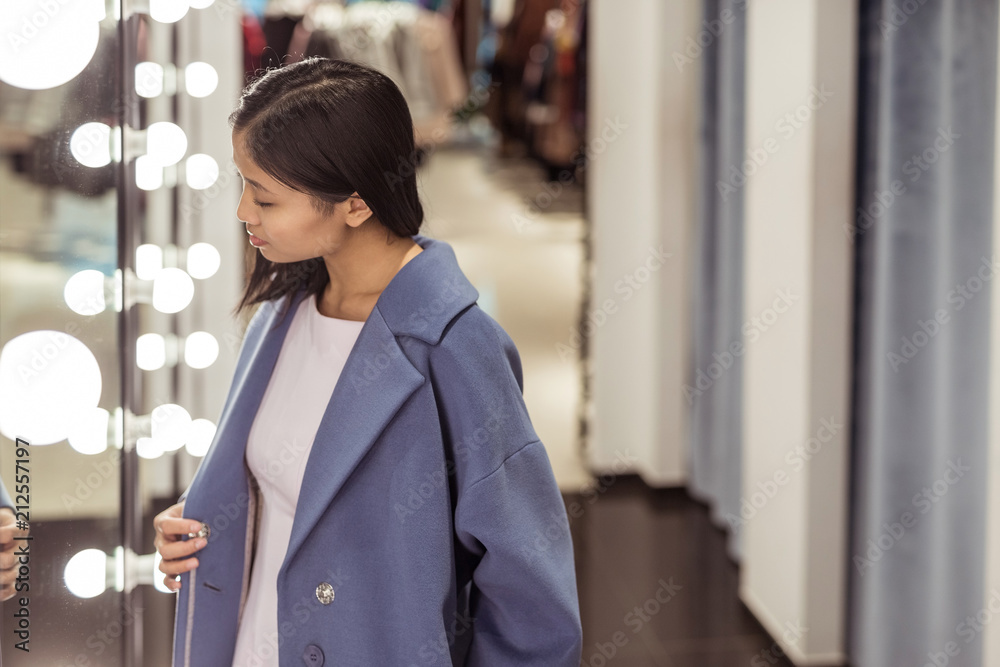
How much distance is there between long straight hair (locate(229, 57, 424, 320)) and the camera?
38.8 inches

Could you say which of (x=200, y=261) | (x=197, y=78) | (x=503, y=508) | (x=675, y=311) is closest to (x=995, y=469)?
(x=503, y=508)

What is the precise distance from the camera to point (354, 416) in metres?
1.03

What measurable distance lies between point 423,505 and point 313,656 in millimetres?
218

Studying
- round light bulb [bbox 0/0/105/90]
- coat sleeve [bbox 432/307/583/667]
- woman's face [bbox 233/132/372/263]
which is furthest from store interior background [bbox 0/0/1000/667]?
coat sleeve [bbox 432/307/583/667]

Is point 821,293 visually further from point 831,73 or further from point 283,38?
point 283,38

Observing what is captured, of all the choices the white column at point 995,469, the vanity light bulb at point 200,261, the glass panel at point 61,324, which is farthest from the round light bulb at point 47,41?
the white column at point 995,469

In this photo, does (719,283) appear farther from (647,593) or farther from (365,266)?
(365,266)

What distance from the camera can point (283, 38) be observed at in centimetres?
383

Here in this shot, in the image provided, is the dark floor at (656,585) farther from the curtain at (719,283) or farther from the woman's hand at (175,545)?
the woman's hand at (175,545)

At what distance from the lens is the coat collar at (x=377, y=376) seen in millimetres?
1018

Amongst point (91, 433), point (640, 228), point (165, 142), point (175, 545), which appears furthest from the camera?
point (640, 228)

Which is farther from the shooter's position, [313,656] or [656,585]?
[656,585]

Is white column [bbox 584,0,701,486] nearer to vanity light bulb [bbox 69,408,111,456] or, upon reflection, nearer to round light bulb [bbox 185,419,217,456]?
round light bulb [bbox 185,419,217,456]

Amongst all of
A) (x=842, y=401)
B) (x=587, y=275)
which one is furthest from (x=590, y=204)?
(x=842, y=401)
